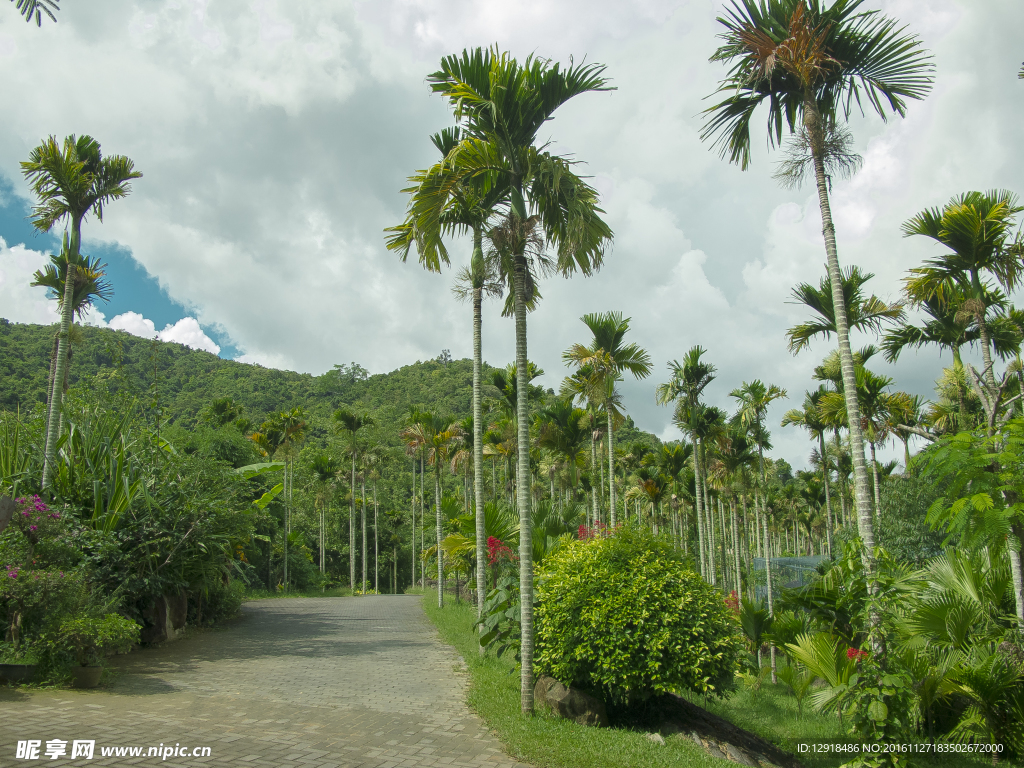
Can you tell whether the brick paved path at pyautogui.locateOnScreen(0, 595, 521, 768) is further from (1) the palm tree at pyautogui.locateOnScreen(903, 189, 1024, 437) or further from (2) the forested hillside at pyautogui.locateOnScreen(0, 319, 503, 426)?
(2) the forested hillside at pyautogui.locateOnScreen(0, 319, 503, 426)

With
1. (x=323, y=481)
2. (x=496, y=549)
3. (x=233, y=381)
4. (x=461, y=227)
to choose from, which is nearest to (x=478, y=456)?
(x=496, y=549)

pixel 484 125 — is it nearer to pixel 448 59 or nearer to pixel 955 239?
Result: pixel 448 59

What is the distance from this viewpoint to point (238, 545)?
20047mm

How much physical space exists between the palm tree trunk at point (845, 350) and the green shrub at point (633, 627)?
80.3 inches

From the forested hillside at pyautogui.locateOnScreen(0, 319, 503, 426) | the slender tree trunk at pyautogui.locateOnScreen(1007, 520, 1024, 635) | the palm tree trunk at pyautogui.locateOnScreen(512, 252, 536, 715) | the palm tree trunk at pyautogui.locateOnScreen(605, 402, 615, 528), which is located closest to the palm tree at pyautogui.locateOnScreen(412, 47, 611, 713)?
the palm tree trunk at pyautogui.locateOnScreen(512, 252, 536, 715)

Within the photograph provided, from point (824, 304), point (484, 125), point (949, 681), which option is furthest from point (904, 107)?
point (949, 681)

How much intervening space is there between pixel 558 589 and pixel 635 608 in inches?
47.4

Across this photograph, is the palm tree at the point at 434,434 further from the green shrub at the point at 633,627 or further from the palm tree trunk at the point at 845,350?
the palm tree trunk at the point at 845,350

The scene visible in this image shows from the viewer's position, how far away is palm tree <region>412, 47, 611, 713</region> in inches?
346

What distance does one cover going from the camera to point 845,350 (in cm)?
929

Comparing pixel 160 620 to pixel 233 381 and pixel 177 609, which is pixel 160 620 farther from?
pixel 233 381

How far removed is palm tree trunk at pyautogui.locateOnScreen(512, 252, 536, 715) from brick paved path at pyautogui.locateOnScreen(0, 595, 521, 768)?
823 mm

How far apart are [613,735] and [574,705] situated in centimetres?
87

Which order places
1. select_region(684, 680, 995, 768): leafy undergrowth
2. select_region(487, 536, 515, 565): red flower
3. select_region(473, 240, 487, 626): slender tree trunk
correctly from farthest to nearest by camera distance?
select_region(487, 536, 515, 565): red flower, select_region(473, 240, 487, 626): slender tree trunk, select_region(684, 680, 995, 768): leafy undergrowth
